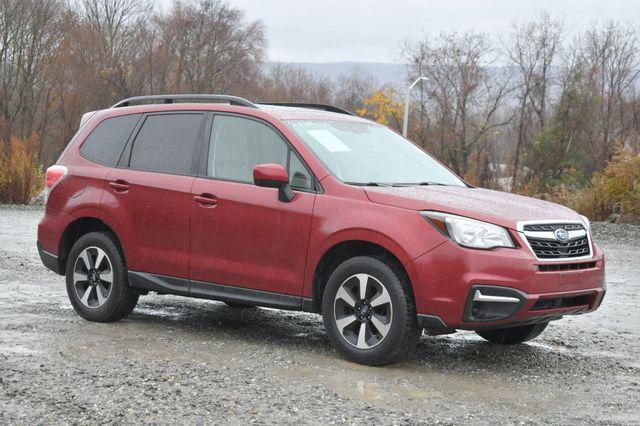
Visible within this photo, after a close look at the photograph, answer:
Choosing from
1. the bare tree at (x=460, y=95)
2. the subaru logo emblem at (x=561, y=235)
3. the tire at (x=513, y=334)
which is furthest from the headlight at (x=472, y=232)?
the bare tree at (x=460, y=95)

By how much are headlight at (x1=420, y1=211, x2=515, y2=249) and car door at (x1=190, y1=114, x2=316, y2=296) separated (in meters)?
1.01

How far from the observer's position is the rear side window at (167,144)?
7473 millimetres

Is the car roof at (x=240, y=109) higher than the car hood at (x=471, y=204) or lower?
higher

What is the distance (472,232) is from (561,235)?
2.08 ft

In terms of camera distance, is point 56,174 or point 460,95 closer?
point 56,174

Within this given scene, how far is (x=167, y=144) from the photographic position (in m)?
7.65

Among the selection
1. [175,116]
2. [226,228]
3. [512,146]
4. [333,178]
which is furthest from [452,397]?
[512,146]

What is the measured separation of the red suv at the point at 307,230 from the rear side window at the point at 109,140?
0.04ft

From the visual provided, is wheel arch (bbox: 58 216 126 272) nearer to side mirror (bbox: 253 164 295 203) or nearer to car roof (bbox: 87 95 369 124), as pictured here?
car roof (bbox: 87 95 369 124)

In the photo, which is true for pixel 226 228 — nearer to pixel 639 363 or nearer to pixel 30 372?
pixel 30 372

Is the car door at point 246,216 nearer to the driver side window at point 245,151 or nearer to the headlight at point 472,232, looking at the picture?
the driver side window at point 245,151

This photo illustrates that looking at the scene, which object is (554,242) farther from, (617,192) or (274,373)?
(617,192)

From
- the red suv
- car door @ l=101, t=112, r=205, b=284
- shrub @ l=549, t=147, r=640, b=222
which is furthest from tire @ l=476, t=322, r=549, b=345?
shrub @ l=549, t=147, r=640, b=222

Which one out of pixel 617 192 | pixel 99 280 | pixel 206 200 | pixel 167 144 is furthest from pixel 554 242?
pixel 617 192
